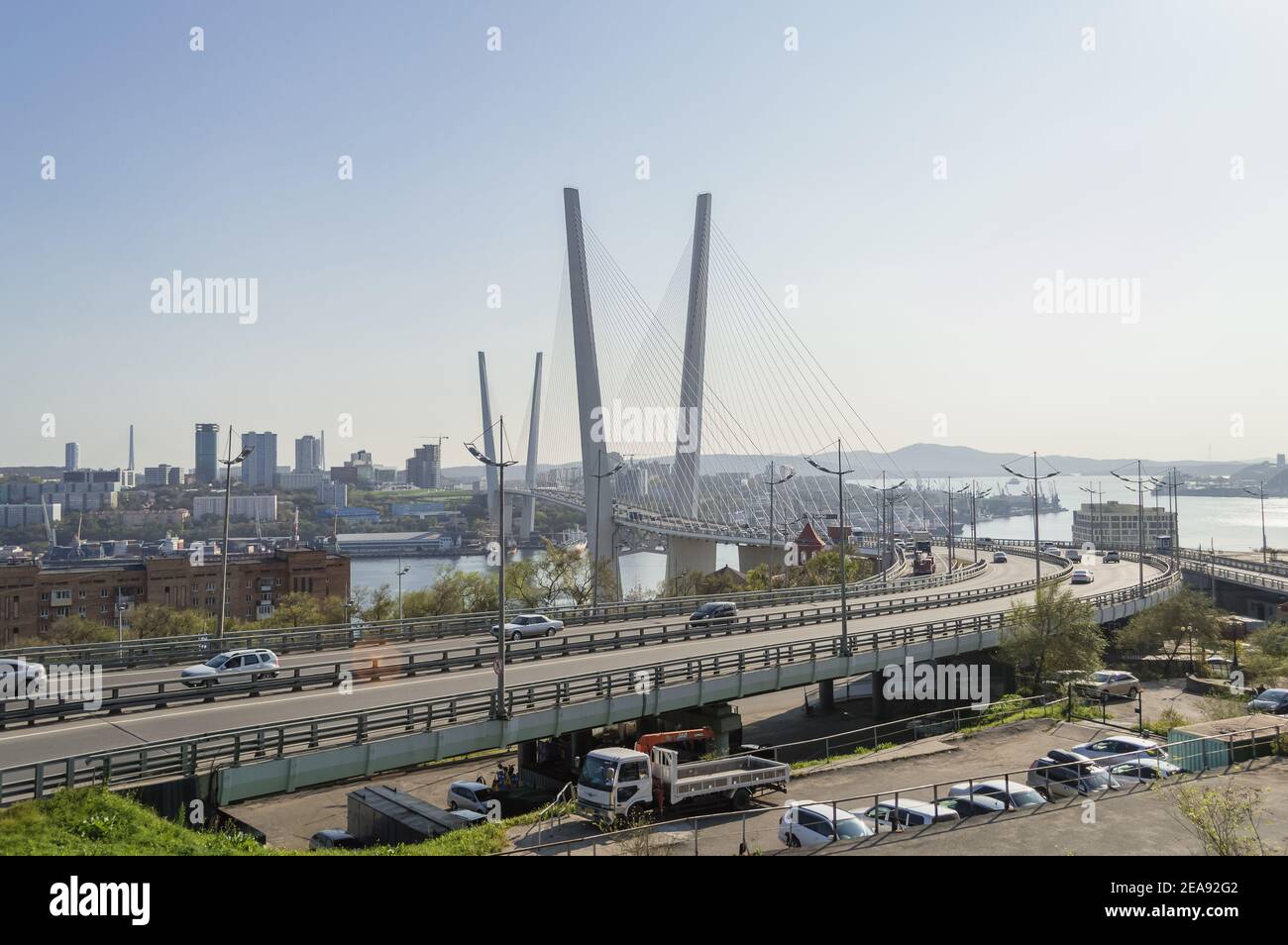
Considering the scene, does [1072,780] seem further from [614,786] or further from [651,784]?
[614,786]

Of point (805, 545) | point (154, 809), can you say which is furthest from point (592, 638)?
point (805, 545)

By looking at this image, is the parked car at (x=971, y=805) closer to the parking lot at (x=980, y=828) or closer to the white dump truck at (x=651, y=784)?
the parking lot at (x=980, y=828)

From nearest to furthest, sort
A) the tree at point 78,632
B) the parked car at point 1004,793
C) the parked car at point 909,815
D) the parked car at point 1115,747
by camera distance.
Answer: the parked car at point 909,815, the parked car at point 1004,793, the parked car at point 1115,747, the tree at point 78,632

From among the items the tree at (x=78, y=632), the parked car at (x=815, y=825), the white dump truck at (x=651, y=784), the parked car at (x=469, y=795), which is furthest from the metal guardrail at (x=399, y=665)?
the tree at (x=78, y=632)

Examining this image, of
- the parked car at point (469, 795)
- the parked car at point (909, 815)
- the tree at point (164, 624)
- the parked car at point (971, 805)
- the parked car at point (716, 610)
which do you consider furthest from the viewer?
the tree at point (164, 624)

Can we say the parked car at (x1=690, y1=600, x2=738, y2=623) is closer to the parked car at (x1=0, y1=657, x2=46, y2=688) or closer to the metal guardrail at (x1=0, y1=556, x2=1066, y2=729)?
the metal guardrail at (x1=0, y1=556, x2=1066, y2=729)
